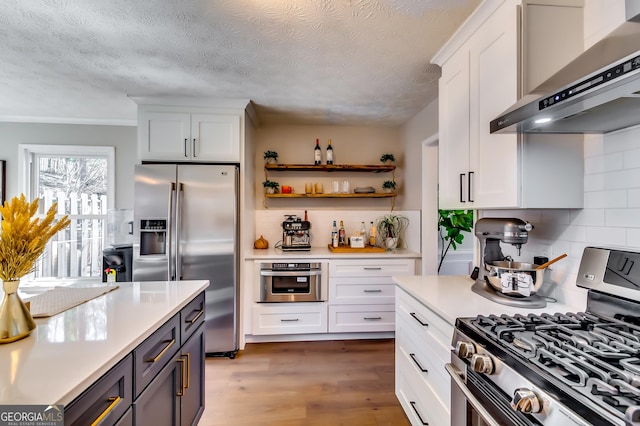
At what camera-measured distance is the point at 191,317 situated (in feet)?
5.25

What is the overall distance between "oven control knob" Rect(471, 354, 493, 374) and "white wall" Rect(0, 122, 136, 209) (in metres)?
3.77

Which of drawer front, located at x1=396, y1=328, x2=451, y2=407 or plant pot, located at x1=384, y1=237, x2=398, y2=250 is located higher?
plant pot, located at x1=384, y1=237, x2=398, y2=250

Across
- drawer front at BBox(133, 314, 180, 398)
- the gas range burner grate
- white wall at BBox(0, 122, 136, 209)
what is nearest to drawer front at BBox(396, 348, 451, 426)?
the gas range burner grate

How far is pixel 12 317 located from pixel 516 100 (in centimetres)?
208

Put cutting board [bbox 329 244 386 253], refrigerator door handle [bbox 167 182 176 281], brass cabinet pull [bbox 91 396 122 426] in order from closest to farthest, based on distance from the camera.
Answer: brass cabinet pull [bbox 91 396 122 426], refrigerator door handle [bbox 167 182 176 281], cutting board [bbox 329 244 386 253]

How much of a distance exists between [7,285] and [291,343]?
2394 mm

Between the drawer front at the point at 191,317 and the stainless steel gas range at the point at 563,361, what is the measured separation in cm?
123

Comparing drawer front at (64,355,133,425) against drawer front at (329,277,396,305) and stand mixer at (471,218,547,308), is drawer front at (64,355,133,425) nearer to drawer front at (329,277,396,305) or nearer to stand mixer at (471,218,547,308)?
stand mixer at (471,218,547,308)

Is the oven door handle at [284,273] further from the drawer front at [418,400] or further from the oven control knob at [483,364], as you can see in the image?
the oven control knob at [483,364]

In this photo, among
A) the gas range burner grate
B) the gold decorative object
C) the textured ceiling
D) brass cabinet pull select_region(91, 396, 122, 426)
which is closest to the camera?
the gas range burner grate

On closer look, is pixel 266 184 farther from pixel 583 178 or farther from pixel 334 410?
pixel 583 178

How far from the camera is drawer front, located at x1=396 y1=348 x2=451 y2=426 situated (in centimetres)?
135

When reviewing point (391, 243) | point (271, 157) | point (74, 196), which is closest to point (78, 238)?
point (74, 196)

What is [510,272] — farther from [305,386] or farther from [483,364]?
[305,386]
